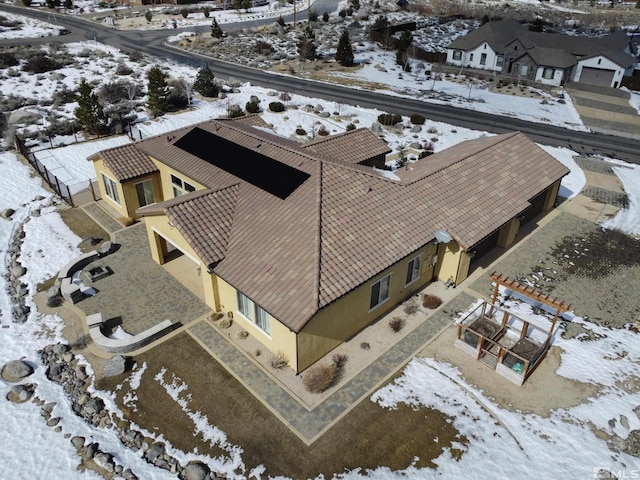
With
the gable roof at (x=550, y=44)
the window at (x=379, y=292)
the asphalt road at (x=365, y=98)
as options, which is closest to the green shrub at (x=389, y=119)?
the asphalt road at (x=365, y=98)

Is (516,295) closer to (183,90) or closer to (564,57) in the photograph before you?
(183,90)

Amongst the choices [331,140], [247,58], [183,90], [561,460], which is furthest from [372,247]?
[247,58]

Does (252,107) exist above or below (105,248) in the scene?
above

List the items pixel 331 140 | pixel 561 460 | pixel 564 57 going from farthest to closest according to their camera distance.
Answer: pixel 564 57, pixel 331 140, pixel 561 460

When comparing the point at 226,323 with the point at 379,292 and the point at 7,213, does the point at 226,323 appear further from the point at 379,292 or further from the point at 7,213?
the point at 7,213

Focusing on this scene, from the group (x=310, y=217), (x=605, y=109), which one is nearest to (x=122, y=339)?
(x=310, y=217)

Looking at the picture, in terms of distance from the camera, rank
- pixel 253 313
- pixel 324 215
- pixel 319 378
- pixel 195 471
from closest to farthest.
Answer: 1. pixel 195 471
2. pixel 319 378
3. pixel 253 313
4. pixel 324 215
